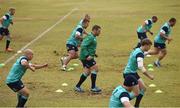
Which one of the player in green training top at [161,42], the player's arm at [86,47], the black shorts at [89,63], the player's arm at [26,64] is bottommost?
the player in green training top at [161,42]

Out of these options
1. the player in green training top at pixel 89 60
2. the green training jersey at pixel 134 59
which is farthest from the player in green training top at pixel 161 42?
the green training jersey at pixel 134 59

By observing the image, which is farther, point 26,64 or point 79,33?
point 79,33

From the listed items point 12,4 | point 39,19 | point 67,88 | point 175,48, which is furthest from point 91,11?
point 67,88

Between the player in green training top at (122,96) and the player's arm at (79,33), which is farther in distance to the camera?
the player's arm at (79,33)

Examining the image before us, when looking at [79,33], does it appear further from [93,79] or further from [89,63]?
[93,79]

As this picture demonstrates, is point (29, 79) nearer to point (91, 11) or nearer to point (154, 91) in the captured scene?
point (154, 91)

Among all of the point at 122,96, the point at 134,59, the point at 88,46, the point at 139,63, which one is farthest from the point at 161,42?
the point at 122,96

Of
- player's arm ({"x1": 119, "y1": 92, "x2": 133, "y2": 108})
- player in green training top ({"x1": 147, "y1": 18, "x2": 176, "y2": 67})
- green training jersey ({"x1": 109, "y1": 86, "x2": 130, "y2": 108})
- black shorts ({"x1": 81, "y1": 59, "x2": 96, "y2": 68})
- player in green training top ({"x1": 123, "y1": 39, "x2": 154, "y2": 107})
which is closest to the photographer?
player's arm ({"x1": 119, "y1": 92, "x2": 133, "y2": 108})

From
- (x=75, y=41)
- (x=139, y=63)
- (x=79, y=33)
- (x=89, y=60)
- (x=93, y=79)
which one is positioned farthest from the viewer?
(x=75, y=41)

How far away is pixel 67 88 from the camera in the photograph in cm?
1847

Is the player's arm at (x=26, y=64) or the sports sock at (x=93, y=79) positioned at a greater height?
the player's arm at (x=26, y=64)

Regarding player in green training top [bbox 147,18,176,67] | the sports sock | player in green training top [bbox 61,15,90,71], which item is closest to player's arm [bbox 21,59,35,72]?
the sports sock

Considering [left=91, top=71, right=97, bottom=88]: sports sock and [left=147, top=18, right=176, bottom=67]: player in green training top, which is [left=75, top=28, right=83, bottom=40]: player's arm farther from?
[left=147, top=18, right=176, bottom=67]: player in green training top

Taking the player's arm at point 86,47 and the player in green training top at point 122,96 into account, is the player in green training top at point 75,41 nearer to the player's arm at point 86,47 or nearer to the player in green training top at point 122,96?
the player's arm at point 86,47
